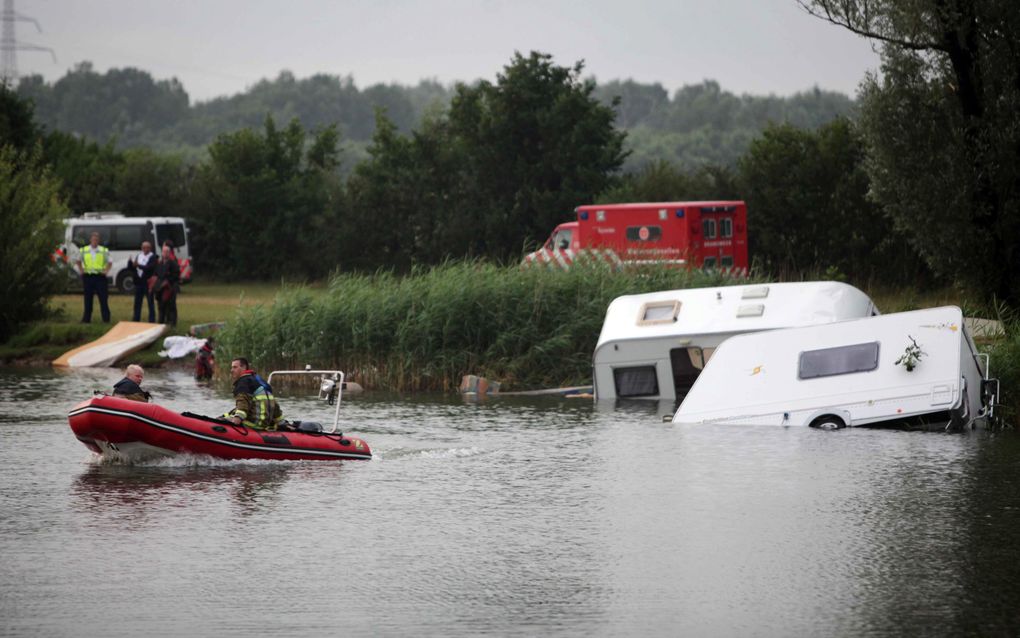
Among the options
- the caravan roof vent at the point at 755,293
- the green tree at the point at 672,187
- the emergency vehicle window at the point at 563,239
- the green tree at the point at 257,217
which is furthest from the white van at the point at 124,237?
the caravan roof vent at the point at 755,293

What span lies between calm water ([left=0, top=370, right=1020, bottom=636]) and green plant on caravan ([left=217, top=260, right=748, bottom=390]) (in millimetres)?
6154

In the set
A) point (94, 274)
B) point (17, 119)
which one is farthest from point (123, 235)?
point (17, 119)

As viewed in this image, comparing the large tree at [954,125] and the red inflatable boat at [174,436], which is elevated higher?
the large tree at [954,125]

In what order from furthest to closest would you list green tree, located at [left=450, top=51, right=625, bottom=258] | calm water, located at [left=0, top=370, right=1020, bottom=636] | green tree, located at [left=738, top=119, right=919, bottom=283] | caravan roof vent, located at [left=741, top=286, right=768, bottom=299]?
green tree, located at [left=450, top=51, right=625, bottom=258] → green tree, located at [left=738, top=119, right=919, bottom=283] → caravan roof vent, located at [left=741, top=286, right=768, bottom=299] → calm water, located at [left=0, top=370, right=1020, bottom=636]

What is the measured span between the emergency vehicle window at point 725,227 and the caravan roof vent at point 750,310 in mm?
13019

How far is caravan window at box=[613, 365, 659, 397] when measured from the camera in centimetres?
2719

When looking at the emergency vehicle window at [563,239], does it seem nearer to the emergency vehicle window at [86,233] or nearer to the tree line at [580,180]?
the tree line at [580,180]

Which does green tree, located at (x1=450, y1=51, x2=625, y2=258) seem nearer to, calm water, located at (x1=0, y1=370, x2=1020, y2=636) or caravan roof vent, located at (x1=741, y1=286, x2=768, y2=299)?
caravan roof vent, located at (x1=741, y1=286, x2=768, y2=299)

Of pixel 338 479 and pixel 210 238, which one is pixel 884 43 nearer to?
pixel 338 479

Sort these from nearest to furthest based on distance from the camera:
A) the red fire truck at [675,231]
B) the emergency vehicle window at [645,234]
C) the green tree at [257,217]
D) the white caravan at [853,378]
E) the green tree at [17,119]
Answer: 1. the white caravan at [853,378]
2. the red fire truck at [675,231]
3. the emergency vehicle window at [645,234]
4. the green tree at [257,217]
5. the green tree at [17,119]

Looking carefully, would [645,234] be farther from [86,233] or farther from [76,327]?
[86,233]

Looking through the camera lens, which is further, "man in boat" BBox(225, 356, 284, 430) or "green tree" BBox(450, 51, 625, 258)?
"green tree" BBox(450, 51, 625, 258)

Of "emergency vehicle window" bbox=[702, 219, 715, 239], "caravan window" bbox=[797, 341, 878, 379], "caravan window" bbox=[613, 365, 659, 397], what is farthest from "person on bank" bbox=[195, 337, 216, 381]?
"emergency vehicle window" bbox=[702, 219, 715, 239]

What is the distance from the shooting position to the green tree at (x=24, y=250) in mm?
35969
